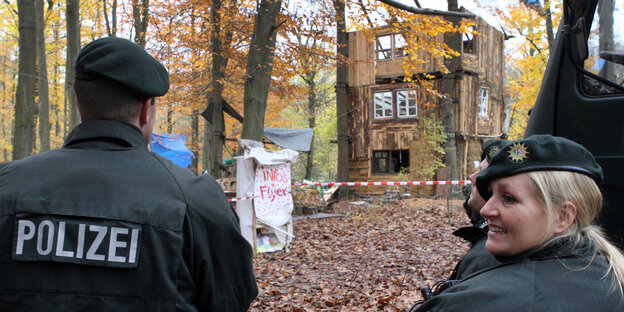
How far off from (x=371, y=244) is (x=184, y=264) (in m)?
8.27

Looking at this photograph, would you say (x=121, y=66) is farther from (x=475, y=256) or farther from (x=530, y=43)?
(x=530, y=43)

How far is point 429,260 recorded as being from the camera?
7.85 meters

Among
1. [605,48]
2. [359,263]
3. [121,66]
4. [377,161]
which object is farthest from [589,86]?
[377,161]

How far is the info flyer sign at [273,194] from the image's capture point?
29.0ft

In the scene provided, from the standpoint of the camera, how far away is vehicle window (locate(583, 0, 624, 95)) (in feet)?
10.3

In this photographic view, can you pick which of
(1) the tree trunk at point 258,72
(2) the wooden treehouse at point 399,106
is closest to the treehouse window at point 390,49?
(2) the wooden treehouse at point 399,106

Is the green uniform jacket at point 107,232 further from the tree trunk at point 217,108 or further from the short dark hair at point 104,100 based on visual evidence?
the tree trunk at point 217,108

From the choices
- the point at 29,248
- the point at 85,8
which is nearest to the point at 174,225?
the point at 29,248

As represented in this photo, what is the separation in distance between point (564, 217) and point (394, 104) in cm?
2233

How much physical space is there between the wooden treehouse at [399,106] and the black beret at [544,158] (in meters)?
21.0

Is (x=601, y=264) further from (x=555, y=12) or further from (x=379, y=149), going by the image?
(x=379, y=149)

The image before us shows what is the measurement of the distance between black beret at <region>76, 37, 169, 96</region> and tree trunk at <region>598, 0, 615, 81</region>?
3108 millimetres

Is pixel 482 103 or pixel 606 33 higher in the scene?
pixel 482 103

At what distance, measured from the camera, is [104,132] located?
170 cm
